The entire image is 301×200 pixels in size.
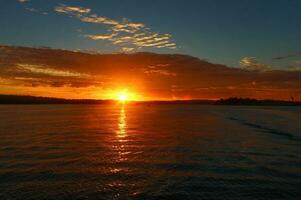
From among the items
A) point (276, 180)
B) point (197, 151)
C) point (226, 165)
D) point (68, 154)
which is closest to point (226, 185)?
point (276, 180)

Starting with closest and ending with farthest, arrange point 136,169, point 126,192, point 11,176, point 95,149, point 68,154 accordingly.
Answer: point 126,192 < point 11,176 < point 136,169 < point 68,154 < point 95,149

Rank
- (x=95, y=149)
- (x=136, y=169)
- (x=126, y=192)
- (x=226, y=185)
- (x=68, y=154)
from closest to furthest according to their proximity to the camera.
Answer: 1. (x=126, y=192)
2. (x=226, y=185)
3. (x=136, y=169)
4. (x=68, y=154)
5. (x=95, y=149)

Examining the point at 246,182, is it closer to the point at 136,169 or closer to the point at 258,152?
the point at 136,169

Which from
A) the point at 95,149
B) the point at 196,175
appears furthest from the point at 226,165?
the point at 95,149

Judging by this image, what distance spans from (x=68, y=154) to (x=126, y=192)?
53.5 ft

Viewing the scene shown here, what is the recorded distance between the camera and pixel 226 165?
28172 millimetres

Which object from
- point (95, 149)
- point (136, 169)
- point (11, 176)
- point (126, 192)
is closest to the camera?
point (126, 192)

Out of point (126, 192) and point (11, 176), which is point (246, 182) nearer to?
point (126, 192)

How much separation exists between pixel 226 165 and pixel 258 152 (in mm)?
9596

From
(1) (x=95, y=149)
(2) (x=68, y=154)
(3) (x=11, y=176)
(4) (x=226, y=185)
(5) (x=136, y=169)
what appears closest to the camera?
(4) (x=226, y=185)

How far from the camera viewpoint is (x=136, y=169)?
1059 inches

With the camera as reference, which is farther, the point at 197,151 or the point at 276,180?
the point at 197,151

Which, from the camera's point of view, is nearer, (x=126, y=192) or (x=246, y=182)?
(x=126, y=192)

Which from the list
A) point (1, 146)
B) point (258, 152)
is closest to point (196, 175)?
point (258, 152)
